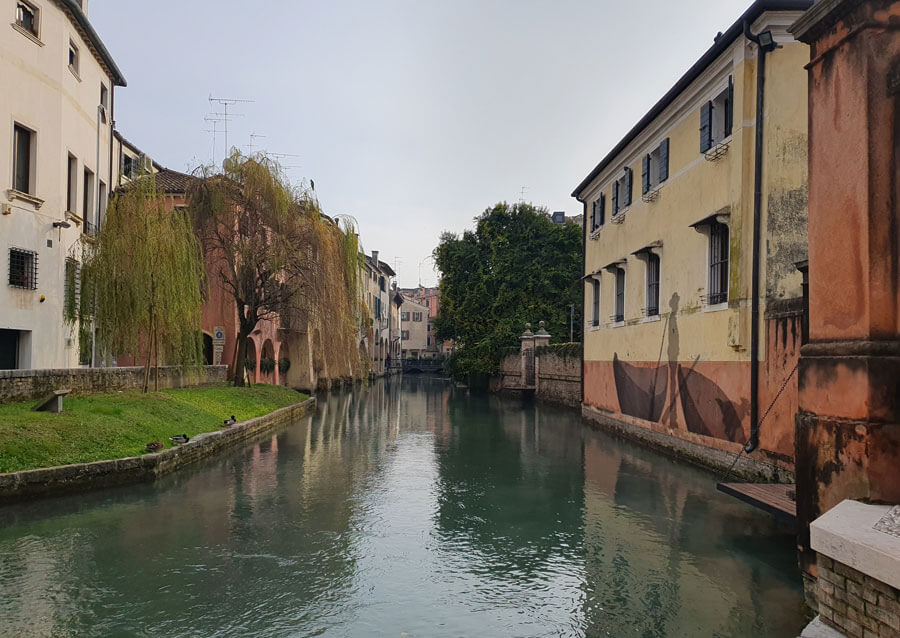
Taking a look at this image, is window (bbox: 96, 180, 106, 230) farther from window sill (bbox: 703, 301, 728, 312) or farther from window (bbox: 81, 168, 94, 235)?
window sill (bbox: 703, 301, 728, 312)

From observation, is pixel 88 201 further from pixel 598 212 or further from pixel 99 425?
pixel 598 212

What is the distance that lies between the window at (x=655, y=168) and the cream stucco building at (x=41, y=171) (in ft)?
Answer: 48.1

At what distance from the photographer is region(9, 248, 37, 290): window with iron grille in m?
17.3

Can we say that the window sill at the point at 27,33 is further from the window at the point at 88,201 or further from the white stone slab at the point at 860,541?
the white stone slab at the point at 860,541

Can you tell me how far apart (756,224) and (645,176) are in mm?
7074

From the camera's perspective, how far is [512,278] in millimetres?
40312

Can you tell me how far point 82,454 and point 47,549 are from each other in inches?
148

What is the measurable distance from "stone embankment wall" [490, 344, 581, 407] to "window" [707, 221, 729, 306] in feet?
51.8

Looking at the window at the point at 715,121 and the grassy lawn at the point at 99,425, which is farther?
the window at the point at 715,121

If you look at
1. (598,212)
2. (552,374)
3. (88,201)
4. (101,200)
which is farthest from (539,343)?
(88,201)

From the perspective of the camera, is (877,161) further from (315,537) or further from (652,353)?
(652,353)

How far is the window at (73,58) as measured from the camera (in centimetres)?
1970

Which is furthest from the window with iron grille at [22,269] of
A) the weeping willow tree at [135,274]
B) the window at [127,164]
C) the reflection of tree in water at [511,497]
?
the reflection of tree in water at [511,497]

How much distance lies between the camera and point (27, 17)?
1764 cm
